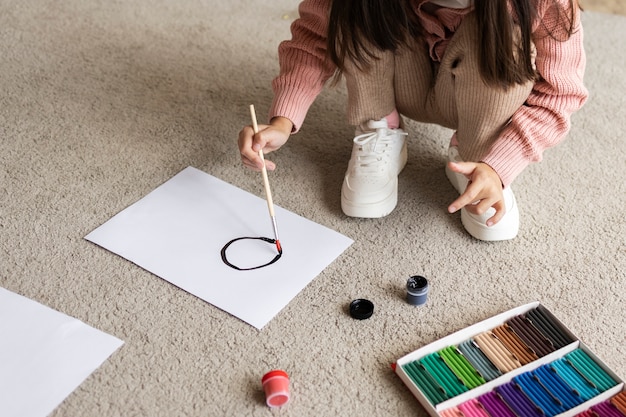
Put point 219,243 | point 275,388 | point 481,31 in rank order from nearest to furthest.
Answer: point 275,388 → point 481,31 → point 219,243

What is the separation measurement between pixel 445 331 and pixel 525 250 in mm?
202

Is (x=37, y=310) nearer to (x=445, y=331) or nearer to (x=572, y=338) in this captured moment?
(x=445, y=331)

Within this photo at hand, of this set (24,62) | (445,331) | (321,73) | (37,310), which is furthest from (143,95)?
(445,331)

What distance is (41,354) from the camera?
32.4 inches

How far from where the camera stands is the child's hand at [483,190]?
34.6 inches

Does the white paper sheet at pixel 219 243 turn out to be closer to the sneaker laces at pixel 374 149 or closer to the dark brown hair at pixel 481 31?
the sneaker laces at pixel 374 149

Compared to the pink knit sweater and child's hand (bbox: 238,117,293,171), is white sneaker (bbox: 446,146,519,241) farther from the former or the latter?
child's hand (bbox: 238,117,293,171)

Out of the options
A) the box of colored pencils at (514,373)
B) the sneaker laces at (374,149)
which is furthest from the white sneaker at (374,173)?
the box of colored pencils at (514,373)

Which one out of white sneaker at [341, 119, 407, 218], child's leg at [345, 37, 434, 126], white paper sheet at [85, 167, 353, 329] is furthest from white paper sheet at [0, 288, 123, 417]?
child's leg at [345, 37, 434, 126]

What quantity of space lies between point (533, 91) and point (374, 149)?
0.25m

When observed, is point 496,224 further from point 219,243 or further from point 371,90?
point 219,243

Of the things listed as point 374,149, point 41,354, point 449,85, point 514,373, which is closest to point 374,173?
point 374,149

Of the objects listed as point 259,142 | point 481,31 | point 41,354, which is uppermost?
point 481,31

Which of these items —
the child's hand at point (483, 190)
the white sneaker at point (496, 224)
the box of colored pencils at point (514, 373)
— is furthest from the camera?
the white sneaker at point (496, 224)
